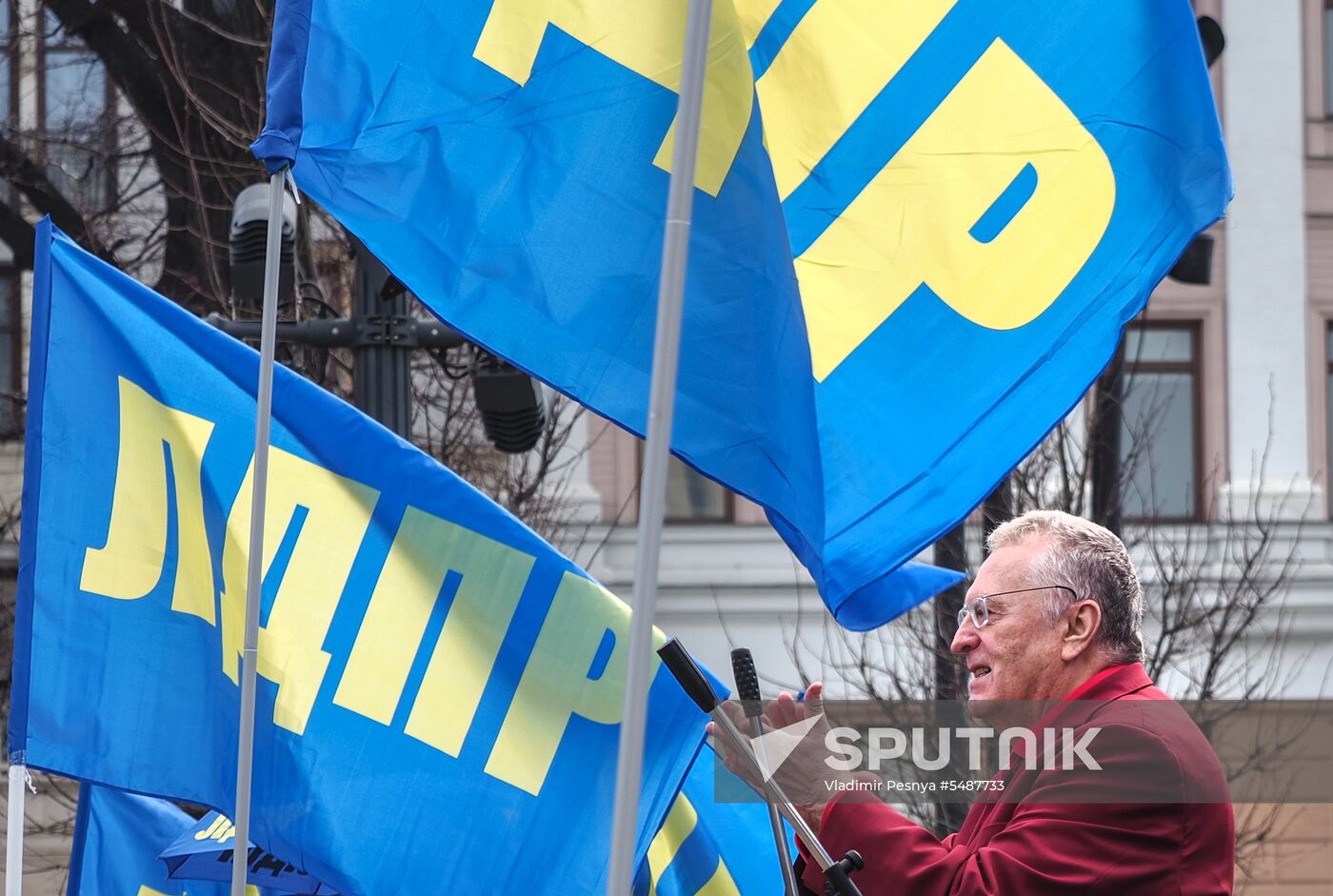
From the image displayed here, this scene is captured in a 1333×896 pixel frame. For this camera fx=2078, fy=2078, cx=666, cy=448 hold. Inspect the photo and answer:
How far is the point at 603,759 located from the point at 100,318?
5.73 feet

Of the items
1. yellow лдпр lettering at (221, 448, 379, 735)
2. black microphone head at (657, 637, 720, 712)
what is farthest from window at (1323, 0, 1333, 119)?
black microphone head at (657, 637, 720, 712)

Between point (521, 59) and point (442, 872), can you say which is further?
point (442, 872)

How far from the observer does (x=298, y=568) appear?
524 cm

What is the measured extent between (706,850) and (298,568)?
4.69 feet

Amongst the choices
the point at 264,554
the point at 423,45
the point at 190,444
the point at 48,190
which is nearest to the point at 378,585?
the point at 264,554

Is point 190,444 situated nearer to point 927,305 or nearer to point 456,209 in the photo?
point 456,209

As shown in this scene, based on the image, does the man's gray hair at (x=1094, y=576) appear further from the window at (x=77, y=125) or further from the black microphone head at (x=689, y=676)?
the window at (x=77, y=125)

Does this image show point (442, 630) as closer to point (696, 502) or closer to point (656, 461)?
point (656, 461)

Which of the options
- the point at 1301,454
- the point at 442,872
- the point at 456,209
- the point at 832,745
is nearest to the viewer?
the point at 832,745

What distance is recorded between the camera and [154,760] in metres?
5.19

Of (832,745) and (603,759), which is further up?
(603,759)

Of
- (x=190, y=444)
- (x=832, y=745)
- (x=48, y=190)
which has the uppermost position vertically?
(x=48, y=190)

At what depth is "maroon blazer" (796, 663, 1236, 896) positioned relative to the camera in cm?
324

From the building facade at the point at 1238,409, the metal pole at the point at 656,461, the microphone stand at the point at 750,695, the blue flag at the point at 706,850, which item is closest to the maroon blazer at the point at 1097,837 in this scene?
the microphone stand at the point at 750,695
